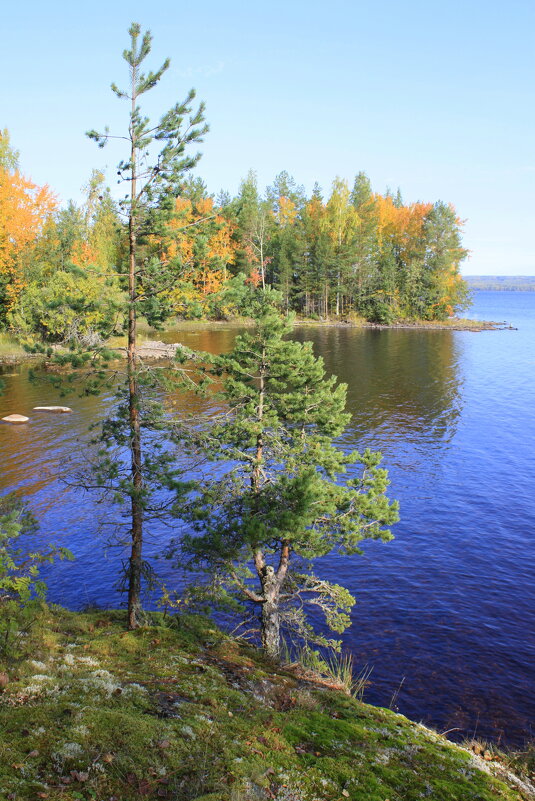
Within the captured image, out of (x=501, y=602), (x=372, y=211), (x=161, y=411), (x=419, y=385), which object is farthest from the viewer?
(x=372, y=211)

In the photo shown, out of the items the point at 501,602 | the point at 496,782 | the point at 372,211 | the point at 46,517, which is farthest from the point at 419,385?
the point at 372,211

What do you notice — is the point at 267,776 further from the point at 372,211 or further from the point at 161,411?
the point at 372,211

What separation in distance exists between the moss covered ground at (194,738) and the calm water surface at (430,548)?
17.0 feet

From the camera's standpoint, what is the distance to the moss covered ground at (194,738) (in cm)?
695

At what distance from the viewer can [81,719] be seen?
7.93 meters

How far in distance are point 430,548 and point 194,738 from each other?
17741mm

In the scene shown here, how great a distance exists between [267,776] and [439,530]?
64.0ft

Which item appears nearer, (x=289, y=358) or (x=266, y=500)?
(x=266, y=500)

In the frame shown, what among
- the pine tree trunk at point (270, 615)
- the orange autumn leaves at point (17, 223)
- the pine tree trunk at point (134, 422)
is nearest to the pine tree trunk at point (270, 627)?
the pine tree trunk at point (270, 615)

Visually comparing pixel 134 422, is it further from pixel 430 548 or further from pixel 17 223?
pixel 17 223

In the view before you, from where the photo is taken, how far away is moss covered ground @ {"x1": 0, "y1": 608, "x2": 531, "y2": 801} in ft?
22.8

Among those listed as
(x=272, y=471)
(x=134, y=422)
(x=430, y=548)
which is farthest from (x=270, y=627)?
(x=430, y=548)

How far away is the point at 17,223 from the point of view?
5669cm

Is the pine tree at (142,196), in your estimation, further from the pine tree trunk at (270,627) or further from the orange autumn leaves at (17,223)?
the orange autumn leaves at (17,223)
